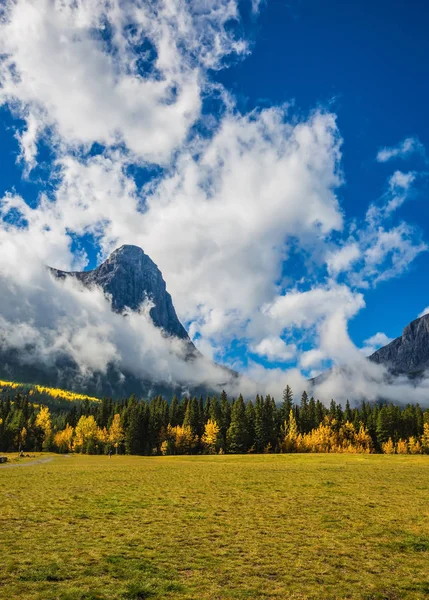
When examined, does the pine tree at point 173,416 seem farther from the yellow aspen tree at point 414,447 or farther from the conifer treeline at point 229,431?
the yellow aspen tree at point 414,447

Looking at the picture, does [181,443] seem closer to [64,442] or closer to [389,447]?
[64,442]

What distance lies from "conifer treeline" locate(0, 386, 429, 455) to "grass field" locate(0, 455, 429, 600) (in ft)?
323

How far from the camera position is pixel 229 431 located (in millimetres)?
125000

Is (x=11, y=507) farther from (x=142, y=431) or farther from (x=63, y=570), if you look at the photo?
(x=142, y=431)

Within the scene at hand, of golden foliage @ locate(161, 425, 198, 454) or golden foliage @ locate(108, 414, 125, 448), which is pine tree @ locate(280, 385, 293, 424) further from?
golden foliage @ locate(108, 414, 125, 448)

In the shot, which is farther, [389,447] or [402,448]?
[389,447]

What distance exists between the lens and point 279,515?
2448 cm

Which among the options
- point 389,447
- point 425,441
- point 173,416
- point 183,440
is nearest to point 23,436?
point 173,416

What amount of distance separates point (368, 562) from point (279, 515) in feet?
31.8

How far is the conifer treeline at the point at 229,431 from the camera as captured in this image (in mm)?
126500

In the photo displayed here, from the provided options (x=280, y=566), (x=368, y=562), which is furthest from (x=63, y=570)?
(x=368, y=562)

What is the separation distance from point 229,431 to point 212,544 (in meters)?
112

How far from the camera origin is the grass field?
12.5 meters

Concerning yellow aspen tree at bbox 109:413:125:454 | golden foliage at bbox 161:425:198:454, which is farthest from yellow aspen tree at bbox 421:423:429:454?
yellow aspen tree at bbox 109:413:125:454
